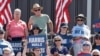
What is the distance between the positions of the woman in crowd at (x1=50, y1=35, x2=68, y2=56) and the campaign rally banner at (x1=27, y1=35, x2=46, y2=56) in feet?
1.91

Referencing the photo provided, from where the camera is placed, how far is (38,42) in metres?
13.6

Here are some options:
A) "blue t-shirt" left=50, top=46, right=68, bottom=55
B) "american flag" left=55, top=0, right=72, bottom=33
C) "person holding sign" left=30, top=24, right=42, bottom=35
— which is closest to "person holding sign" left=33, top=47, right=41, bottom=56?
"person holding sign" left=30, top=24, right=42, bottom=35

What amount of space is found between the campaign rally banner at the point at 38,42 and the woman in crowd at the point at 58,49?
0.58 m

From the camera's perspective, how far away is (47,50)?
1381 cm

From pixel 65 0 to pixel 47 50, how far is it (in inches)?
107

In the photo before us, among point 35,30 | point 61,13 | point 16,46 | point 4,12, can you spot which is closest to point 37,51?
point 35,30

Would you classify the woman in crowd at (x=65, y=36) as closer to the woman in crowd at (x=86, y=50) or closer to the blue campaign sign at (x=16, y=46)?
the blue campaign sign at (x=16, y=46)

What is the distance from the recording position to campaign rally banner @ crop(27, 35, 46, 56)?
13609mm

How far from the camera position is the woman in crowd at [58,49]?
46.5 feet

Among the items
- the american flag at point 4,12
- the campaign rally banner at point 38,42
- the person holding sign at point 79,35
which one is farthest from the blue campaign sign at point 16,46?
the person holding sign at point 79,35

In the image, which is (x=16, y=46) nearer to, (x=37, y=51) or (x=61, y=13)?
(x=37, y=51)

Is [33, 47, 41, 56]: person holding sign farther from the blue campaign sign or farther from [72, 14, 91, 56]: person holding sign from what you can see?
[72, 14, 91, 56]: person holding sign

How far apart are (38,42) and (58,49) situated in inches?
32.4

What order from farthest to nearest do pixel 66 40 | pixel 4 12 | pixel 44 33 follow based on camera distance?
pixel 4 12 → pixel 66 40 → pixel 44 33
